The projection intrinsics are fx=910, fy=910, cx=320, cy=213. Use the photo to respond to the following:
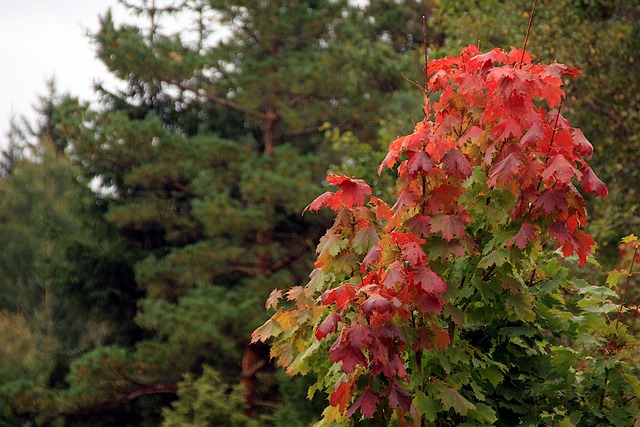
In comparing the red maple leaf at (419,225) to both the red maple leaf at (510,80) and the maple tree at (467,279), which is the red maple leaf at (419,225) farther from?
the red maple leaf at (510,80)

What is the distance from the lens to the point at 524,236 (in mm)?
2975

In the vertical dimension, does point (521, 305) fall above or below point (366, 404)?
above

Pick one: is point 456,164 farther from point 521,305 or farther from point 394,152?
point 521,305

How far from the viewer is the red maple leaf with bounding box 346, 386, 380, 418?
2871 millimetres

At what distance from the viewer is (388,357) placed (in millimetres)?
2895

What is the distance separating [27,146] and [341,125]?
15.0m

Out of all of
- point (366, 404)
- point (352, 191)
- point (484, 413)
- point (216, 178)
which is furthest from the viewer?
point (216, 178)

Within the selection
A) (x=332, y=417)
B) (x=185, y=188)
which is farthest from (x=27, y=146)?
(x=332, y=417)

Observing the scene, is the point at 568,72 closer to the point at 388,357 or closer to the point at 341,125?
the point at 388,357

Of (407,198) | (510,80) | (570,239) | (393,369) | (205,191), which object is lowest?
(393,369)

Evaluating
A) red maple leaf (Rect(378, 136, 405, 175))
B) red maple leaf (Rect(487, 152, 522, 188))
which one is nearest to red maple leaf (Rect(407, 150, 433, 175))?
red maple leaf (Rect(378, 136, 405, 175))

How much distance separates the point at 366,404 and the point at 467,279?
645 mm

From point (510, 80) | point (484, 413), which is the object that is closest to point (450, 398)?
point (484, 413)

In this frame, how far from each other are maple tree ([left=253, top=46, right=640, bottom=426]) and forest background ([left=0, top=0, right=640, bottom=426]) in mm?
8115
